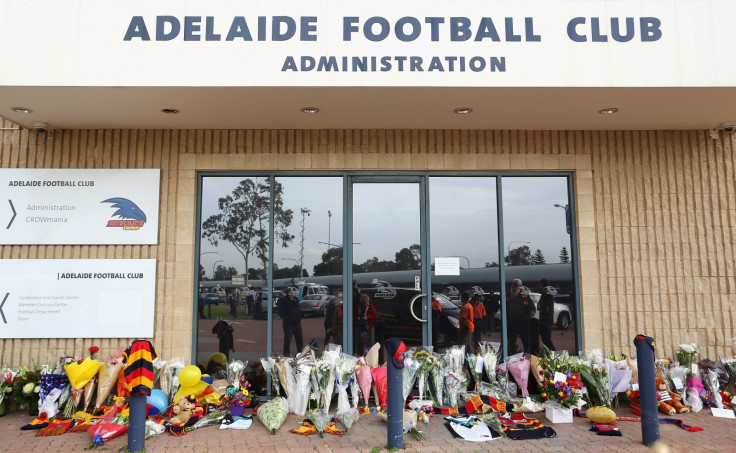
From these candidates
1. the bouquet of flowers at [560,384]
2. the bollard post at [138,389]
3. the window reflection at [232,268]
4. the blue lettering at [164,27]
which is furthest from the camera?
the window reflection at [232,268]

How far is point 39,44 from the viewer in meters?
5.38

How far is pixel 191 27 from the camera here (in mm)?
5527

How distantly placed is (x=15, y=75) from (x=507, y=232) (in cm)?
608

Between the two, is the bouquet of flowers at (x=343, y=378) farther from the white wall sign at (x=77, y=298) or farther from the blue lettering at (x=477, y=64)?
the blue lettering at (x=477, y=64)

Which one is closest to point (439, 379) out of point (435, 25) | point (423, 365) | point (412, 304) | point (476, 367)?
point (423, 365)

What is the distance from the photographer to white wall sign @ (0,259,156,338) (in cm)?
652

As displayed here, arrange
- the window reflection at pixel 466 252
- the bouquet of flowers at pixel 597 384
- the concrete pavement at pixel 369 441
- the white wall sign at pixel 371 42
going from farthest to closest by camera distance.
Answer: the window reflection at pixel 466 252, the bouquet of flowers at pixel 597 384, the white wall sign at pixel 371 42, the concrete pavement at pixel 369 441

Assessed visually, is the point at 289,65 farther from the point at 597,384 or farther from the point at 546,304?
the point at 597,384

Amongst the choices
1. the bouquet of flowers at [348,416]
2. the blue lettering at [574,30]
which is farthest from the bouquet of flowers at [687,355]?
the bouquet of flowers at [348,416]

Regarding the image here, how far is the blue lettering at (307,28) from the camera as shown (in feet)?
18.2

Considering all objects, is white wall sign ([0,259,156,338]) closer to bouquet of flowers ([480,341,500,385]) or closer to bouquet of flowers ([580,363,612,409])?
bouquet of flowers ([480,341,500,385])

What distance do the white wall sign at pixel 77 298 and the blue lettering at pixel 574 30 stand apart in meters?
5.76

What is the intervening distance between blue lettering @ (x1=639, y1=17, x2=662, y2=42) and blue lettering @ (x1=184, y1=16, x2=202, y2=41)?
15.9ft

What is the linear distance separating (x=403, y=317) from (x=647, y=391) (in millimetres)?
2959
